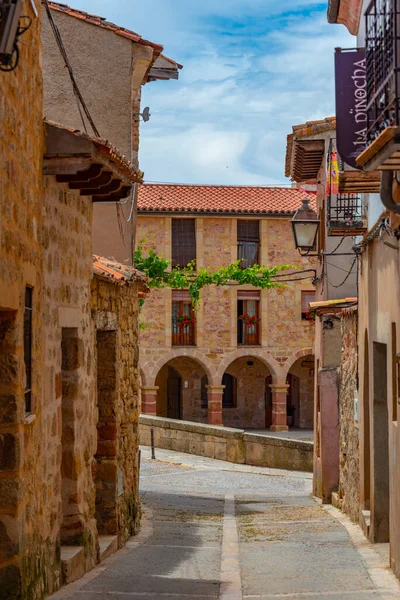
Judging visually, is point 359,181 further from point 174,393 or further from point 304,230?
point 174,393

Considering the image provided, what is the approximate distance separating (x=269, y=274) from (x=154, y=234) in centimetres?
695

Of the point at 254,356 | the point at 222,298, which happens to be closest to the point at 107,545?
the point at 222,298

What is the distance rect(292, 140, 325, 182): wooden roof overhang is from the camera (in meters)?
18.7

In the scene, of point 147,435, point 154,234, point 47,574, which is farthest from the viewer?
point 154,234

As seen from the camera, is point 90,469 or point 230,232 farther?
point 230,232

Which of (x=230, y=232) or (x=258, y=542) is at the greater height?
(x=230, y=232)

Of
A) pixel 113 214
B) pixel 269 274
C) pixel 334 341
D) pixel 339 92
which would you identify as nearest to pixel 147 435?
pixel 269 274

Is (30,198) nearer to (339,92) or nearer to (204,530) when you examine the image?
(339,92)

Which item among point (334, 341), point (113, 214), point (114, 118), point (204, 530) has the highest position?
point (114, 118)

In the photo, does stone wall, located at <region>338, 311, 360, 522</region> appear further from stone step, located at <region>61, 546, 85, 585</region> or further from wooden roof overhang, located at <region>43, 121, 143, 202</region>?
wooden roof overhang, located at <region>43, 121, 143, 202</region>

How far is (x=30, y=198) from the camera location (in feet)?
25.0

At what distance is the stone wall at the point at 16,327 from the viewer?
22.2 feet

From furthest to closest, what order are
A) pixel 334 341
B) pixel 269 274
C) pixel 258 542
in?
1. pixel 269 274
2. pixel 334 341
3. pixel 258 542

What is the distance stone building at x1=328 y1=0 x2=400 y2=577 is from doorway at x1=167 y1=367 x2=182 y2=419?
26.6 metres
